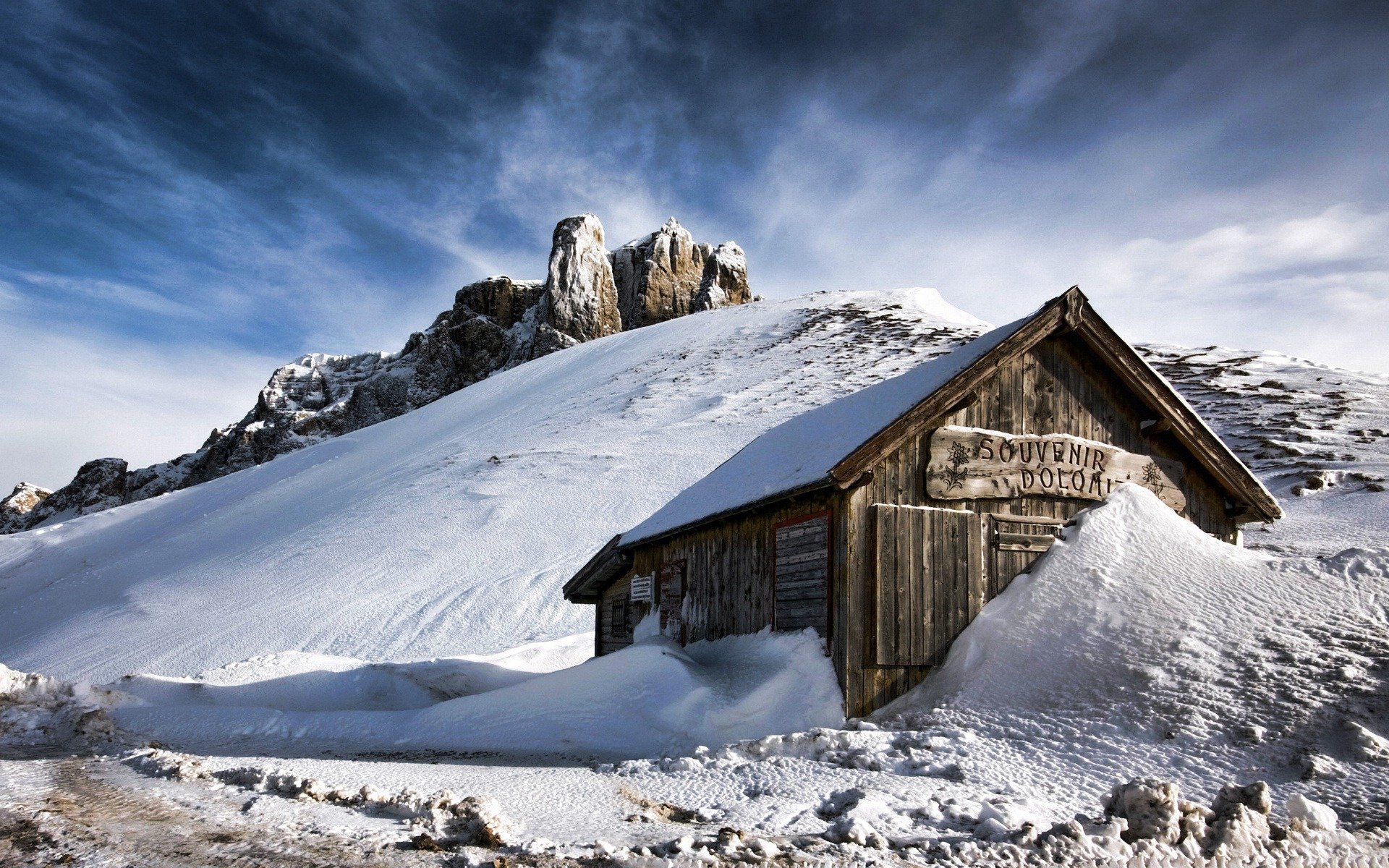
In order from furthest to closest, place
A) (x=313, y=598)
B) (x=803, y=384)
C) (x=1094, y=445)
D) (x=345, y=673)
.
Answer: (x=803, y=384)
(x=313, y=598)
(x=345, y=673)
(x=1094, y=445)

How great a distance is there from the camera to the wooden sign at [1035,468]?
10.0 meters

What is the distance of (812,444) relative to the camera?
11516 millimetres

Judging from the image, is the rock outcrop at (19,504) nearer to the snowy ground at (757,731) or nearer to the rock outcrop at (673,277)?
the rock outcrop at (673,277)

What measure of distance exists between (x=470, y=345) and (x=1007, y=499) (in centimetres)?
6982

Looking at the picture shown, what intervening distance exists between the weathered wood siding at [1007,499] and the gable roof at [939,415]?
0.74ft

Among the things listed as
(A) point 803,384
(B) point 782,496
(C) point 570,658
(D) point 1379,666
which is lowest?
(C) point 570,658

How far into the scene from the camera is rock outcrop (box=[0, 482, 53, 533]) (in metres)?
71.2

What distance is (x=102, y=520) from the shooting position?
38.2m

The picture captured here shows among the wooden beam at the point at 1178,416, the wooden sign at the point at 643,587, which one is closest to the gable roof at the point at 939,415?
the wooden beam at the point at 1178,416

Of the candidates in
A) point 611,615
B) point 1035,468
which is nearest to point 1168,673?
point 1035,468

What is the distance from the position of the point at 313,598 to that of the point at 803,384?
20.4m

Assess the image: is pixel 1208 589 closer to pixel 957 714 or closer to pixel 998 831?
pixel 957 714

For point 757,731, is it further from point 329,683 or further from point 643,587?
point 329,683

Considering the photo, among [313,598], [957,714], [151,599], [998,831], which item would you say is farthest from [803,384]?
[998,831]
